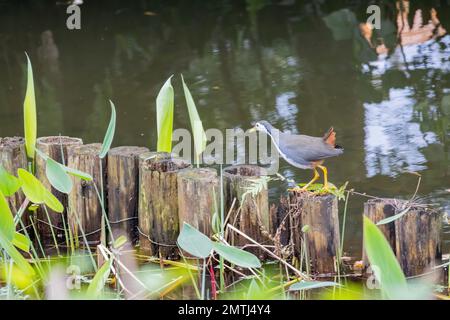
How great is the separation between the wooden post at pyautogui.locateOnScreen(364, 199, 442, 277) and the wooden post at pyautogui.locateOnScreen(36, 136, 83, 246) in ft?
5.95

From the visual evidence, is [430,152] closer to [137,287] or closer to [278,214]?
[278,214]

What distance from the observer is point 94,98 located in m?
7.59

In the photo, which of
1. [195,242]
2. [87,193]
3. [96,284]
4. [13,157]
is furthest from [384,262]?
[13,157]

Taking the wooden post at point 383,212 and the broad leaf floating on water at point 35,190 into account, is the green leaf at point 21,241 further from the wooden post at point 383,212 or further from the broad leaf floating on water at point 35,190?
the wooden post at point 383,212

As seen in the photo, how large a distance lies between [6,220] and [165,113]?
1.28m

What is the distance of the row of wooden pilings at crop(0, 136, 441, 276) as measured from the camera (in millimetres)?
4133

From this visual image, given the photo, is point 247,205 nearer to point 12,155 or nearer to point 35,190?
point 35,190

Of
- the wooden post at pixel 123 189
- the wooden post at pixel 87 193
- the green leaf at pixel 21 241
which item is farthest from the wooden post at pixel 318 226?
the green leaf at pixel 21 241

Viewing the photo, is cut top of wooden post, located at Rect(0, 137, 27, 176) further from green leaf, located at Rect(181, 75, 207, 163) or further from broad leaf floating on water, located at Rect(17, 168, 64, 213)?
green leaf, located at Rect(181, 75, 207, 163)

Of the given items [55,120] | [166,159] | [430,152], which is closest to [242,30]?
[55,120]

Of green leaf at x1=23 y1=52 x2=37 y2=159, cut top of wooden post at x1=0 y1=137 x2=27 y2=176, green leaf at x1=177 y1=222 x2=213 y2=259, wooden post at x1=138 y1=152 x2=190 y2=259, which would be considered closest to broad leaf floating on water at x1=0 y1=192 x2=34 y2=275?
green leaf at x1=177 y1=222 x2=213 y2=259

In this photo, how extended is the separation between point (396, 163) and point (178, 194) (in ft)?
6.59

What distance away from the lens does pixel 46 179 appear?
4.91 metres

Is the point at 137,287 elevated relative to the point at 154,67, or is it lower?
lower
